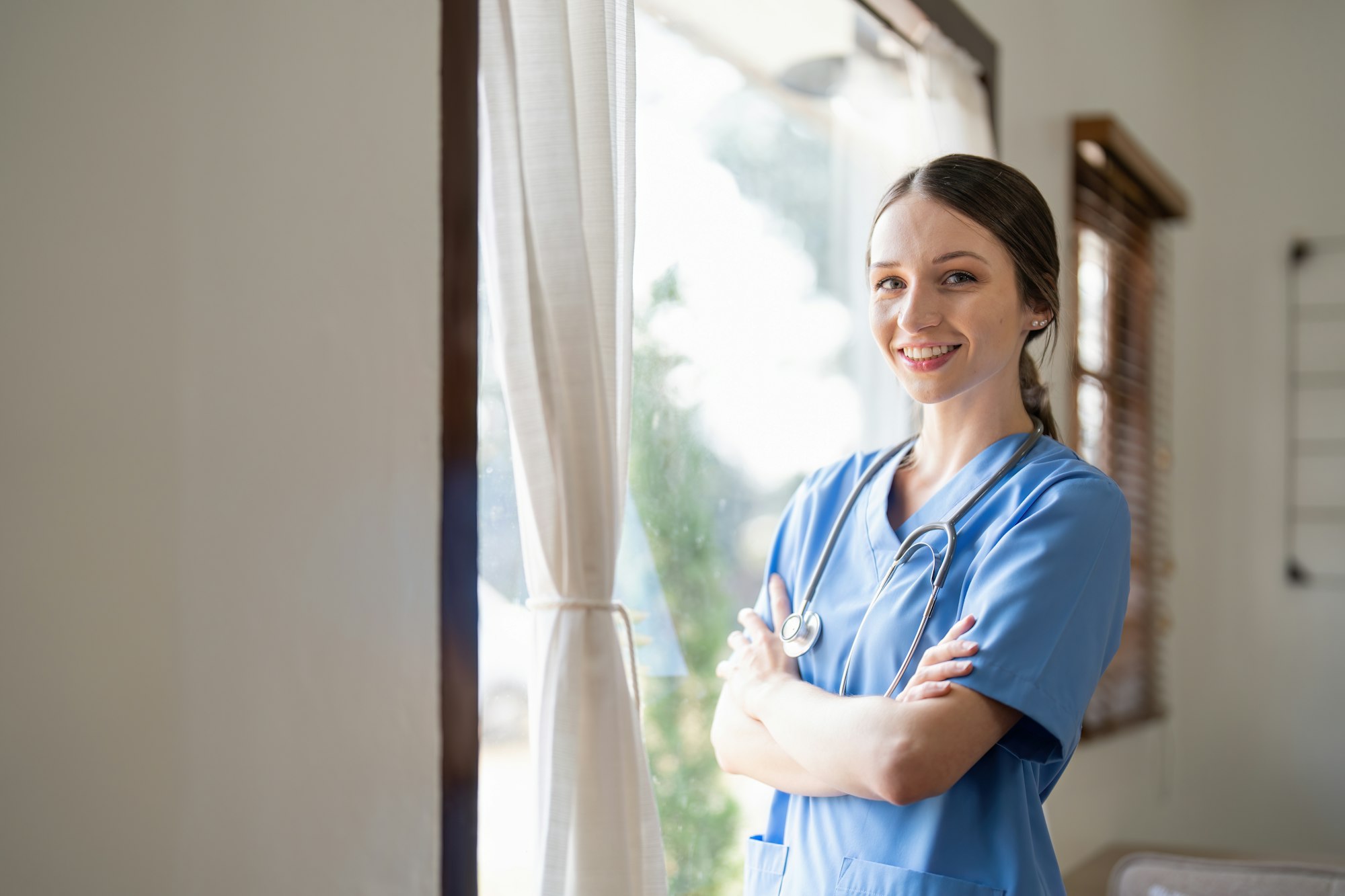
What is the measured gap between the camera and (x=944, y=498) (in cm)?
121

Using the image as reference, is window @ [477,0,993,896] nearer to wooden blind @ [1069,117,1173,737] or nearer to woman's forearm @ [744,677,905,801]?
woman's forearm @ [744,677,905,801]

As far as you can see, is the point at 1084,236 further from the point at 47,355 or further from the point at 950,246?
the point at 47,355

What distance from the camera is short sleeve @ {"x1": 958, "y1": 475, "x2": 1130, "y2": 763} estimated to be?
3.37 ft

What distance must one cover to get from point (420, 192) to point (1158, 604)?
3.12 meters

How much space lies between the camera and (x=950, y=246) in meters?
1.16

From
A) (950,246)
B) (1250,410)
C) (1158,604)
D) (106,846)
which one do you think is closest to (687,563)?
(950,246)

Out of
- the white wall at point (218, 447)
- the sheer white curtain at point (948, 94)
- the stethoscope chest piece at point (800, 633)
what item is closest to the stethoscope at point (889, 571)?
the stethoscope chest piece at point (800, 633)

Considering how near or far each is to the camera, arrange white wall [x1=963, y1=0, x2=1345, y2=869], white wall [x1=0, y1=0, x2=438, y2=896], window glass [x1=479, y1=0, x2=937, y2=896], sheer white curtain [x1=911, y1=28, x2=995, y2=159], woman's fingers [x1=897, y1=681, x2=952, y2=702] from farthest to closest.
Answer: white wall [x1=963, y1=0, x2=1345, y2=869]
sheer white curtain [x1=911, y1=28, x2=995, y2=159]
window glass [x1=479, y1=0, x2=937, y2=896]
woman's fingers [x1=897, y1=681, x2=952, y2=702]
white wall [x1=0, y1=0, x2=438, y2=896]

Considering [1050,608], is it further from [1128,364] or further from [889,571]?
[1128,364]

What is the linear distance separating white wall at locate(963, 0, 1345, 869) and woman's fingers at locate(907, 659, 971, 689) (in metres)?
2.82

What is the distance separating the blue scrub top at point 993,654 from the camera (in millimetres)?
1041

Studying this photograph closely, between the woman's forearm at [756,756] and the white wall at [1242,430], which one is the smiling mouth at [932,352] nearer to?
the woman's forearm at [756,756]

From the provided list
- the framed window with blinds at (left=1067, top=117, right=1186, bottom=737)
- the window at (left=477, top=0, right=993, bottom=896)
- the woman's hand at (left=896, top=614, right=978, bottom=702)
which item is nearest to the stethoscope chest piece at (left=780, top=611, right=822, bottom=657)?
the woman's hand at (left=896, top=614, right=978, bottom=702)

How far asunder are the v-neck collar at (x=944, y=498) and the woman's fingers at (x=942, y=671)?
0.58 ft
